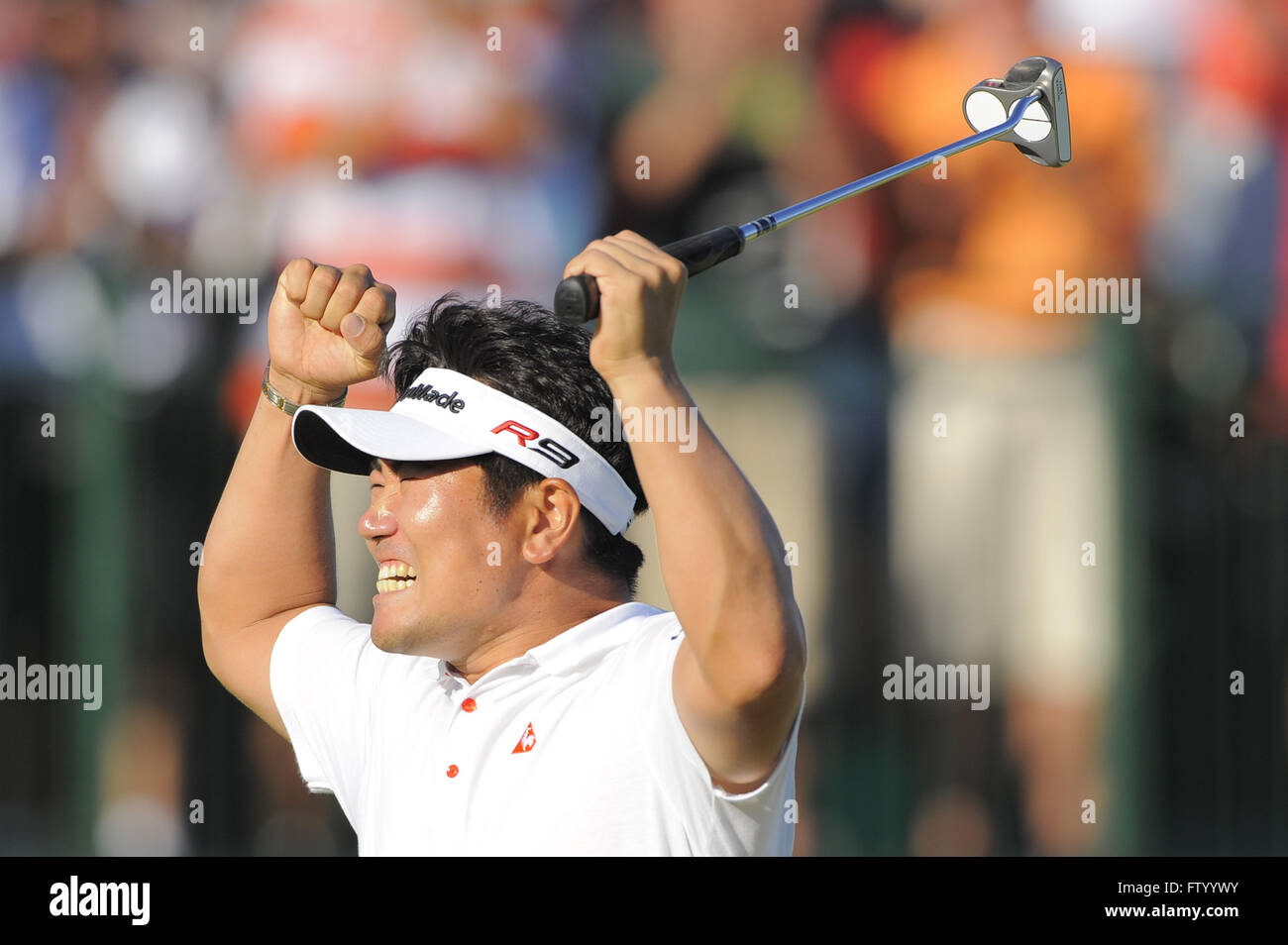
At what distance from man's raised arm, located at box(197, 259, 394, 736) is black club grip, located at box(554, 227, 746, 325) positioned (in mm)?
766

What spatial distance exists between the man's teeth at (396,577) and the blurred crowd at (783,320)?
3204mm

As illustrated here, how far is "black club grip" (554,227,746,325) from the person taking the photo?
6.77ft

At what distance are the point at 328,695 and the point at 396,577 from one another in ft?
1.11

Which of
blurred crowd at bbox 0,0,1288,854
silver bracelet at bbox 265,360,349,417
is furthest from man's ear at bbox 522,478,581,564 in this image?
blurred crowd at bbox 0,0,1288,854

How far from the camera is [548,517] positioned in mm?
2633

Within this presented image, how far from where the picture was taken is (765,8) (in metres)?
5.92

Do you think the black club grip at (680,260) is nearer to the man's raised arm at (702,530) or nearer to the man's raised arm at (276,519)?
the man's raised arm at (702,530)

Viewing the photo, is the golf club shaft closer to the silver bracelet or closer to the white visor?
the white visor

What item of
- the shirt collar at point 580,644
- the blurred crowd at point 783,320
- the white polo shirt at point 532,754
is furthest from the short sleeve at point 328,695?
the blurred crowd at point 783,320

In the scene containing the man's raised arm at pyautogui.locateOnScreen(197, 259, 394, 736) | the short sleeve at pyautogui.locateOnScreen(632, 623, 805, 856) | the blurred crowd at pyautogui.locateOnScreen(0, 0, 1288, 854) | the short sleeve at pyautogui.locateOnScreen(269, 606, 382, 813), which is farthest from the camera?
the blurred crowd at pyautogui.locateOnScreen(0, 0, 1288, 854)

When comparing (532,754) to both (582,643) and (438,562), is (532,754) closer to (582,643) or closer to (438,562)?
(582,643)

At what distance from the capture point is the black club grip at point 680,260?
2064 mm

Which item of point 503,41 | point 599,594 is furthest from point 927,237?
point 599,594
